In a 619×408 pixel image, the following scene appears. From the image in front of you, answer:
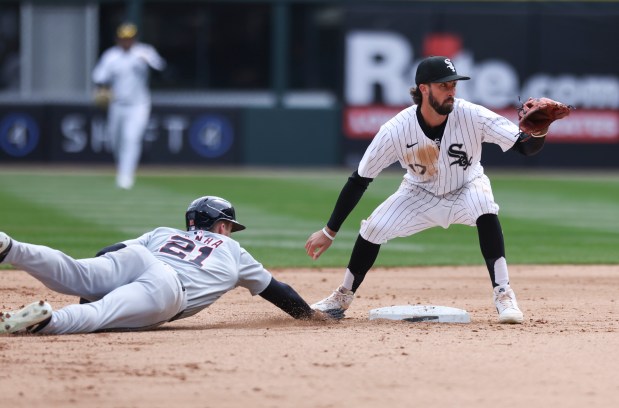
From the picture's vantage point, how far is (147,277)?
20.2 ft

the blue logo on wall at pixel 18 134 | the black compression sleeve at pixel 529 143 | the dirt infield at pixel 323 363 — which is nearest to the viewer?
the dirt infield at pixel 323 363

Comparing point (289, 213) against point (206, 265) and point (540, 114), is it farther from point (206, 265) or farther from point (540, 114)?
point (206, 265)

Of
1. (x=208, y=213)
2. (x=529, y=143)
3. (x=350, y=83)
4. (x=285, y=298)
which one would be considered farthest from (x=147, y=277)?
(x=350, y=83)

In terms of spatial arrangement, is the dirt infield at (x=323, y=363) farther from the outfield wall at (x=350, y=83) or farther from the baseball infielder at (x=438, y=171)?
the outfield wall at (x=350, y=83)

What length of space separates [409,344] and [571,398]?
1329 millimetres

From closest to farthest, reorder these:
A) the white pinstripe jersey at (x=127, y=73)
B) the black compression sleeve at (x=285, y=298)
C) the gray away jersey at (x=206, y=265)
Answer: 1. the gray away jersey at (x=206, y=265)
2. the black compression sleeve at (x=285, y=298)
3. the white pinstripe jersey at (x=127, y=73)

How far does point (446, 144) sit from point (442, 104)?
260 mm

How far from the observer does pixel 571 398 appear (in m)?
4.78

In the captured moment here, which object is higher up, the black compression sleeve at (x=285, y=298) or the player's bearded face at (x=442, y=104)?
the player's bearded face at (x=442, y=104)

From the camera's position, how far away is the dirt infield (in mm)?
4758

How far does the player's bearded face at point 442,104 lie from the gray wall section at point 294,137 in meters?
16.5

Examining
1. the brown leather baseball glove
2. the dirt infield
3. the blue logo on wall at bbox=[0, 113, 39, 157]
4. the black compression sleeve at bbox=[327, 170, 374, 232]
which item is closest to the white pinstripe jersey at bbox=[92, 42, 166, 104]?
the blue logo on wall at bbox=[0, 113, 39, 157]

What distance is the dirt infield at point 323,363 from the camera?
4.76 metres

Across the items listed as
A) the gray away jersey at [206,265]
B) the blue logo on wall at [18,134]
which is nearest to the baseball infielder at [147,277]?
the gray away jersey at [206,265]
